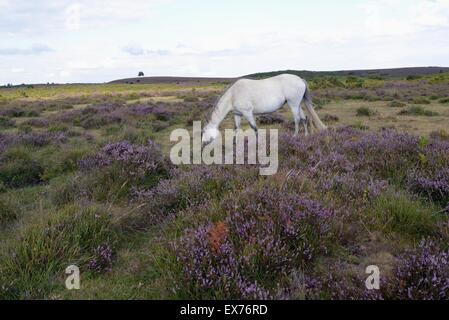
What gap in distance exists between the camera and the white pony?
1012 cm

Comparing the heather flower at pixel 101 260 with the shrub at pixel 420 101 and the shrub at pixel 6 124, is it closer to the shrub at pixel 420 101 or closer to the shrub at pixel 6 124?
the shrub at pixel 6 124

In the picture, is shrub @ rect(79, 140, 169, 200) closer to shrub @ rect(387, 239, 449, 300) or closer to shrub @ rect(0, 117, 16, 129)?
shrub @ rect(387, 239, 449, 300)

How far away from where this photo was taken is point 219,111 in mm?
10164

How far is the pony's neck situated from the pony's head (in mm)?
95

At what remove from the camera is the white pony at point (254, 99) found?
10.1 meters

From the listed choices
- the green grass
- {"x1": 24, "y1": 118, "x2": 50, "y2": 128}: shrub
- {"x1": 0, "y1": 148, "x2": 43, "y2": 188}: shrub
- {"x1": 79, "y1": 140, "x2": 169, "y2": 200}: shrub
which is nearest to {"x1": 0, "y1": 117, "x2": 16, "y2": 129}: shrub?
{"x1": 24, "y1": 118, "x2": 50, "y2": 128}: shrub

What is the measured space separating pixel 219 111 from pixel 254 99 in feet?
3.32

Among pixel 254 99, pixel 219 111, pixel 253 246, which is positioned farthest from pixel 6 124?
pixel 253 246

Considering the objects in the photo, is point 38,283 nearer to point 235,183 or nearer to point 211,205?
point 211,205

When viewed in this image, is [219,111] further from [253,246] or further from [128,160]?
[253,246]

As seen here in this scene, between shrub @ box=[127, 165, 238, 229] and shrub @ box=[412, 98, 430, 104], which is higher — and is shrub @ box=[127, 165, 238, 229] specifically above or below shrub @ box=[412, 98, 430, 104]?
below

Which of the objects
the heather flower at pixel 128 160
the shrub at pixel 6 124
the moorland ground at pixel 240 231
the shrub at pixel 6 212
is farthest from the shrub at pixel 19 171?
the shrub at pixel 6 124

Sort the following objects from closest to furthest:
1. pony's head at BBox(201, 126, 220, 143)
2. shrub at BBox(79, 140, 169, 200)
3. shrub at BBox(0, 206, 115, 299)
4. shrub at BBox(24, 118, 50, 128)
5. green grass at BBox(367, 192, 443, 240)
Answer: shrub at BBox(0, 206, 115, 299)
green grass at BBox(367, 192, 443, 240)
shrub at BBox(79, 140, 169, 200)
pony's head at BBox(201, 126, 220, 143)
shrub at BBox(24, 118, 50, 128)

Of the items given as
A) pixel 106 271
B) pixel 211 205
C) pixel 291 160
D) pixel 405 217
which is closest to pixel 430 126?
pixel 291 160
